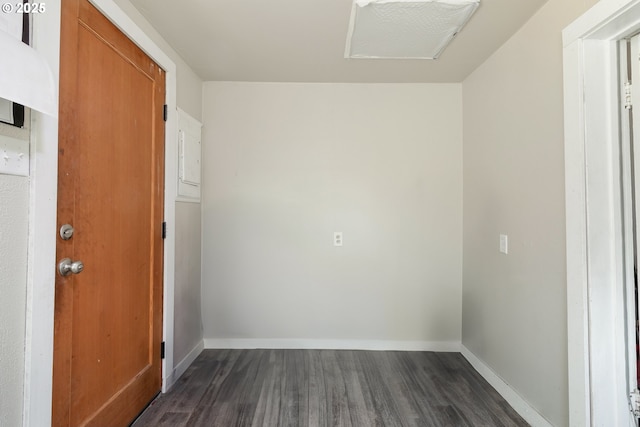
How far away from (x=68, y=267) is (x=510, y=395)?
266 centimetres

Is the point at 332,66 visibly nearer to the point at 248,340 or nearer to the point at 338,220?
the point at 338,220

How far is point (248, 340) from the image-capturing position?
2.48 metres

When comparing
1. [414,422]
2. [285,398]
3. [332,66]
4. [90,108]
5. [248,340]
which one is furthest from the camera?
[248,340]

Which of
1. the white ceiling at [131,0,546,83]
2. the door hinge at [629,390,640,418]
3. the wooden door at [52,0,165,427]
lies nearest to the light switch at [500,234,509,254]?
the door hinge at [629,390,640,418]

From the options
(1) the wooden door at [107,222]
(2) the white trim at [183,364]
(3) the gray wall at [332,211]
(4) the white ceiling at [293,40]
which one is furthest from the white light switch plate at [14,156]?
(2) the white trim at [183,364]

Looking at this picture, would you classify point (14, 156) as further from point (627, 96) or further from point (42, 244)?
point (627, 96)

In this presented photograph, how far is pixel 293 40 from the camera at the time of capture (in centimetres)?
188

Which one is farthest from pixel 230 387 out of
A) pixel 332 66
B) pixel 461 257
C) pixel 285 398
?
pixel 332 66

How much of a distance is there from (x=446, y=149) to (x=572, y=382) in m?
1.88

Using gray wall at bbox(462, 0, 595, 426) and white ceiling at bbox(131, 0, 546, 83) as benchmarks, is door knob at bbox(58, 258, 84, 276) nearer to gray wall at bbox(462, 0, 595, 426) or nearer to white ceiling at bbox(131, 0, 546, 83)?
white ceiling at bbox(131, 0, 546, 83)

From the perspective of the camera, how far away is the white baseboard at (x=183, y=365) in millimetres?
1906

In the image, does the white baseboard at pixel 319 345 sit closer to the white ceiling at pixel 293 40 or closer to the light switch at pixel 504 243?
the light switch at pixel 504 243

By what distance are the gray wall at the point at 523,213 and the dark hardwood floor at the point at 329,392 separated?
12.8 inches

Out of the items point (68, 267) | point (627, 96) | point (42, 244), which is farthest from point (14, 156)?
point (627, 96)
